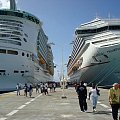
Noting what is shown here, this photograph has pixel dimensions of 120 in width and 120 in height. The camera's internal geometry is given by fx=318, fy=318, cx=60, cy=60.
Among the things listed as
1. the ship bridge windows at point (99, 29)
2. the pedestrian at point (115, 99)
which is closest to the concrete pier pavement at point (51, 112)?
the pedestrian at point (115, 99)

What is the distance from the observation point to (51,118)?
13.2 metres

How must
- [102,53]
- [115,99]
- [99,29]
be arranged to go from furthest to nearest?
[99,29]
[102,53]
[115,99]

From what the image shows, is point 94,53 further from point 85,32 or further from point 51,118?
point 51,118

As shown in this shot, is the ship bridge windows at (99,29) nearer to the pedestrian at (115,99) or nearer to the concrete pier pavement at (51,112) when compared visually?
the concrete pier pavement at (51,112)

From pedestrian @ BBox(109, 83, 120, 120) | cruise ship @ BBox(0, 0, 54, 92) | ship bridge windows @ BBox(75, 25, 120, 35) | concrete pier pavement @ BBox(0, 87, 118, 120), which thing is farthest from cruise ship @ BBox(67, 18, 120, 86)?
pedestrian @ BBox(109, 83, 120, 120)

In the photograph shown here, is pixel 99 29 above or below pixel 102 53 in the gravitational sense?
above

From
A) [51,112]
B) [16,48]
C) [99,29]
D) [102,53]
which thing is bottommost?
[51,112]

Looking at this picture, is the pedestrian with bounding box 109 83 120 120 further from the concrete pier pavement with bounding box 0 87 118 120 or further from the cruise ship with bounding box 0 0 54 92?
the cruise ship with bounding box 0 0 54 92

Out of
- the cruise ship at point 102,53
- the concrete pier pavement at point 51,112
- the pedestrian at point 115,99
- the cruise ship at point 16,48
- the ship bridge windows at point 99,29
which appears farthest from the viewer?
the ship bridge windows at point 99,29

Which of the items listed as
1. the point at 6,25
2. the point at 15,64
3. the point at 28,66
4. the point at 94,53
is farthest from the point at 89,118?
the point at 6,25

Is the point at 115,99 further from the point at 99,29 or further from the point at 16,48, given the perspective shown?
the point at 99,29

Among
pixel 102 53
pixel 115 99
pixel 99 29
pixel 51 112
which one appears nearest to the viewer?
pixel 115 99

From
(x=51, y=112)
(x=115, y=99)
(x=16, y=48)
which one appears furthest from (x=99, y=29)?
(x=115, y=99)

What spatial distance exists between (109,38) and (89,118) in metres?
35.9
